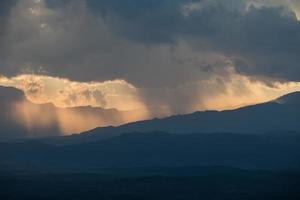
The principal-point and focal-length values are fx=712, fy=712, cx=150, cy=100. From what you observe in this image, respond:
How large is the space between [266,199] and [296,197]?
823 cm

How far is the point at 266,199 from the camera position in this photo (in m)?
198

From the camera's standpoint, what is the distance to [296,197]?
196000 mm
